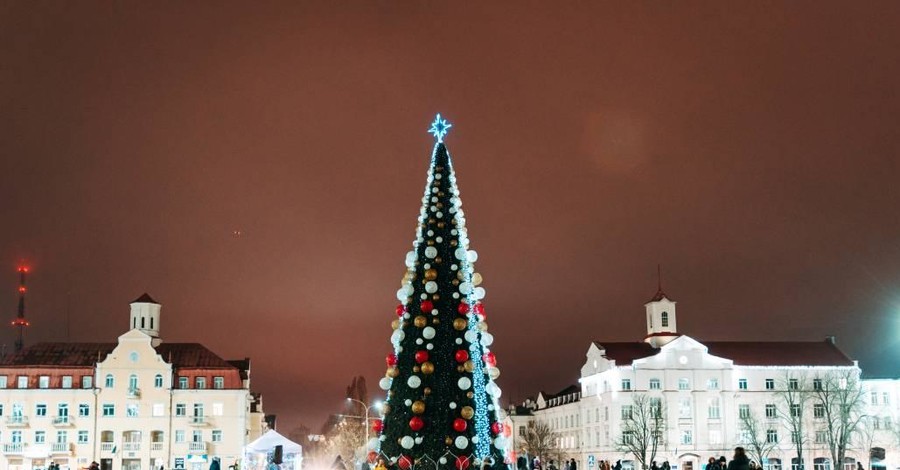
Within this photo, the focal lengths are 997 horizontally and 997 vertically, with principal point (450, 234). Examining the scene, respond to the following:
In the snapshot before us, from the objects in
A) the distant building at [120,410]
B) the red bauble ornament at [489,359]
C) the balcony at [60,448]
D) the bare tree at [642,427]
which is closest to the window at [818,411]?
the bare tree at [642,427]

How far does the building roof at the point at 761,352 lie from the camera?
10050 centimetres

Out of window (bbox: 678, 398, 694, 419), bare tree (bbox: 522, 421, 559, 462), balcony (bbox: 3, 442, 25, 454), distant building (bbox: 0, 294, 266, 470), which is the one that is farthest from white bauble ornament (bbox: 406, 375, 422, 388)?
Answer: bare tree (bbox: 522, 421, 559, 462)

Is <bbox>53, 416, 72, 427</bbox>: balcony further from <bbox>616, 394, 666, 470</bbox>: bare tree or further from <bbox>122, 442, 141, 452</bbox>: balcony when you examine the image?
<bbox>616, 394, 666, 470</bbox>: bare tree

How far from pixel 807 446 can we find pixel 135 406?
6245 cm

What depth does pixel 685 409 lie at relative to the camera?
9562cm

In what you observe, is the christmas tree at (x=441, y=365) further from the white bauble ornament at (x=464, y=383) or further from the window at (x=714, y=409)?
the window at (x=714, y=409)

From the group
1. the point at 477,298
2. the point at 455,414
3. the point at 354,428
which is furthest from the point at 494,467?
the point at 354,428

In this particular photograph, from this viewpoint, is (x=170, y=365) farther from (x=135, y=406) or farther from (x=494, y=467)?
(x=494, y=467)

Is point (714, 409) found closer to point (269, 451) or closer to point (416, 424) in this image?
point (269, 451)

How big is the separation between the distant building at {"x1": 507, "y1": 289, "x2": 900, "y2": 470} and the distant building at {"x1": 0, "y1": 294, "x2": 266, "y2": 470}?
1398 inches

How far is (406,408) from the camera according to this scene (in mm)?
24766

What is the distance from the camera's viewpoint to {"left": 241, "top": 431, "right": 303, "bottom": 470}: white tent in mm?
56000

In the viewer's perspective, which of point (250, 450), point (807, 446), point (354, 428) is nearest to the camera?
point (250, 450)

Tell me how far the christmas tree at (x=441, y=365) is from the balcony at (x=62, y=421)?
66.8 metres
